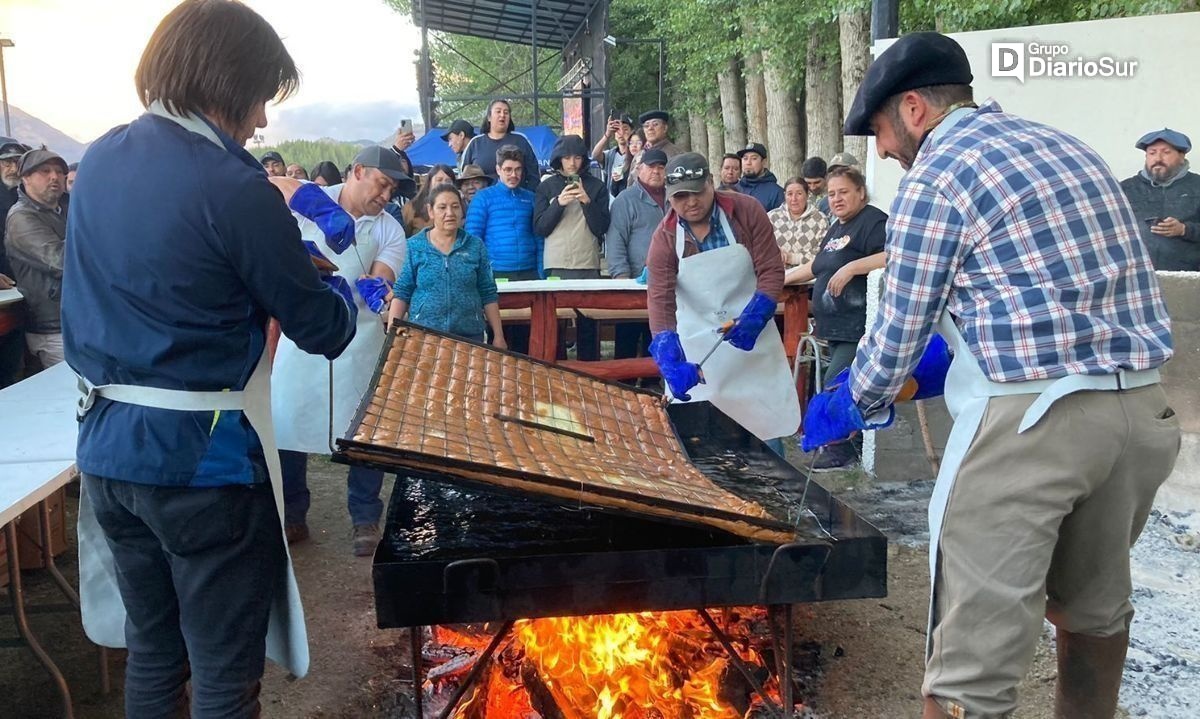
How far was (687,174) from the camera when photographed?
4691 mm

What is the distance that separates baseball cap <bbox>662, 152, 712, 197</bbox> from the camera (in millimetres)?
4703

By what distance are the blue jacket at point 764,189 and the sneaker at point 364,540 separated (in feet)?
18.0

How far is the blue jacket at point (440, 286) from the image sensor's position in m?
5.27

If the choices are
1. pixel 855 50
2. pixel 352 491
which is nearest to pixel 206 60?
pixel 352 491

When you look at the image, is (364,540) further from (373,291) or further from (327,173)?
(327,173)

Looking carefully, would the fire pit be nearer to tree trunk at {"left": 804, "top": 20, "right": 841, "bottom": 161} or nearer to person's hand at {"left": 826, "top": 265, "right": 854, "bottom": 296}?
person's hand at {"left": 826, "top": 265, "right": 854, "bottom": 296}

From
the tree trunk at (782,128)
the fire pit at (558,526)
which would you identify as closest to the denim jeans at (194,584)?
the fire pit at (558,526)

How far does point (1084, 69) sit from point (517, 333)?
190 inches

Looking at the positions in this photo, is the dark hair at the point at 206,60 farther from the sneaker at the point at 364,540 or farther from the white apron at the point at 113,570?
the sneaker at the point at 364,540

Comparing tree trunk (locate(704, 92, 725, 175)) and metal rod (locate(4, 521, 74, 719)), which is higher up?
tree trunk (locate(704, 92, 725, 175))

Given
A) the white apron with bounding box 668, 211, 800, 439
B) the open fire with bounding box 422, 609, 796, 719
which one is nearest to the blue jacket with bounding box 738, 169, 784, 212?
the white apron with bounding box 668, 211, 800, 439

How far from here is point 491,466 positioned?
7.85ft

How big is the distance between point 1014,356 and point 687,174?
2684mm

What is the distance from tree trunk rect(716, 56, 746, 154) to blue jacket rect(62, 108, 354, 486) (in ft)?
56.7
